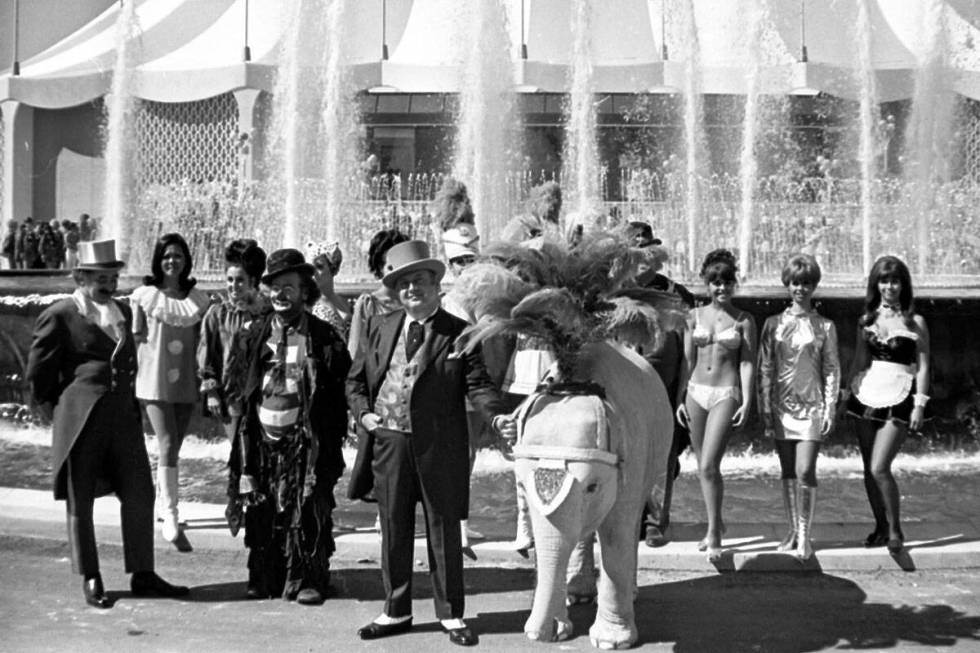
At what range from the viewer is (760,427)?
34.1 ft

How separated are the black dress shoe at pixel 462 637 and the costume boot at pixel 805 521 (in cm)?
218

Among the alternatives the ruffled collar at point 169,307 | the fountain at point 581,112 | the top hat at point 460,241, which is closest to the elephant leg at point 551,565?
the top hat at point 460,241

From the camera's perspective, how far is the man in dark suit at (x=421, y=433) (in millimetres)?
5762

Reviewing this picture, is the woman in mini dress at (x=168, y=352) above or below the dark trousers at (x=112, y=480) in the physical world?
above

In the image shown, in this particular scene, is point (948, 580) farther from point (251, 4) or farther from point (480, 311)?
point (251, 4)

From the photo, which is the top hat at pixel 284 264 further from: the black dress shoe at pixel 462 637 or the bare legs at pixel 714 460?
the bare legs at pixel 714 460

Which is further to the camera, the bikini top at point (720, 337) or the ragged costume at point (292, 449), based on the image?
the bikini top at point (720, 337)

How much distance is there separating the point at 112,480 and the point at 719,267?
3322 mm

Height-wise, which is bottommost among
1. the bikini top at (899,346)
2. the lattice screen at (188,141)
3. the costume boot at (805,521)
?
the costume boot at (805,521)

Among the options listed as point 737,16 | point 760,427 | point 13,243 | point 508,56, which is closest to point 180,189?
point 13,243

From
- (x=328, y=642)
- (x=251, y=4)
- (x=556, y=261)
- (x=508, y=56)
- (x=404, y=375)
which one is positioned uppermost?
(x=251, y=4)

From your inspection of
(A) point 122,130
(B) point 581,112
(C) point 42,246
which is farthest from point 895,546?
(A) point 122,130

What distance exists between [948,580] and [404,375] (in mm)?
3190

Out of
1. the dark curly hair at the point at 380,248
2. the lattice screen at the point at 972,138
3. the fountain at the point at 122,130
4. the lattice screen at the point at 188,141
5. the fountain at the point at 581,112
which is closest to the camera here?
the dark curly hair at the point at 380,248
